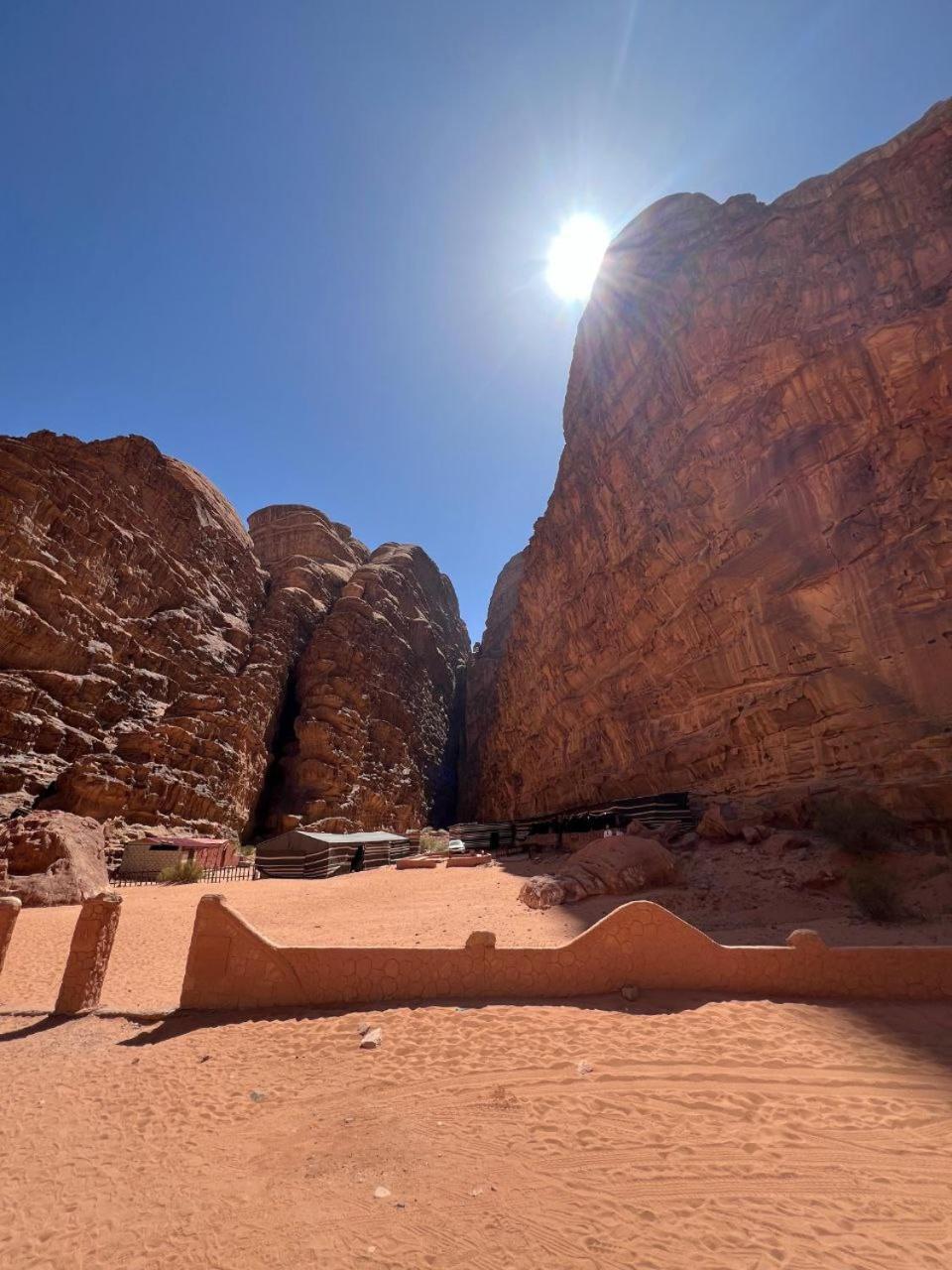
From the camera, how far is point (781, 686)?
21.4m

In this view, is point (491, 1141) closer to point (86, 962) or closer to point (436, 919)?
point (86, 962)

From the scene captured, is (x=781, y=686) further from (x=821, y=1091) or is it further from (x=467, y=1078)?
(x=467, y=1078)

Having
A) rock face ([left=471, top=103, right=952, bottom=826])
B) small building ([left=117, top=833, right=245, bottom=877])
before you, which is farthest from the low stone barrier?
small building ([left=117, top=833, right=245, bottom=877])

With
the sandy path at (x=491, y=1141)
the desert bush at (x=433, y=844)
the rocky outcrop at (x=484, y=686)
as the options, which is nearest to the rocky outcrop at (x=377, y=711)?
the rocky outcrop at (x=484, y=686)

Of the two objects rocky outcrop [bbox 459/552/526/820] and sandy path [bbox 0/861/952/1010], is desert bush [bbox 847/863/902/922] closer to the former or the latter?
sandy path [bbox 0/861/952/1010]

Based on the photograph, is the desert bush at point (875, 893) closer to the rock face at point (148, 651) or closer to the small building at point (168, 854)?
the small building at point (168, 854)

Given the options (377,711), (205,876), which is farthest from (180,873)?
(377,711)

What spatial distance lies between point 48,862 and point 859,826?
2529 centimetres

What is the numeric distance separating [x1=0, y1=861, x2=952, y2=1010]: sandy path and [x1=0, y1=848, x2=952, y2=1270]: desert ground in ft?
6.43

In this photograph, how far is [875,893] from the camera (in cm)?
1301

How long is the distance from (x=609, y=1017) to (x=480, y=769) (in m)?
50.7

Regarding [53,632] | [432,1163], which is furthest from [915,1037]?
[53,632]

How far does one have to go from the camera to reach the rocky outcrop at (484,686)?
60.7 metres

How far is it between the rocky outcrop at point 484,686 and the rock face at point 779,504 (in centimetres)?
2409
